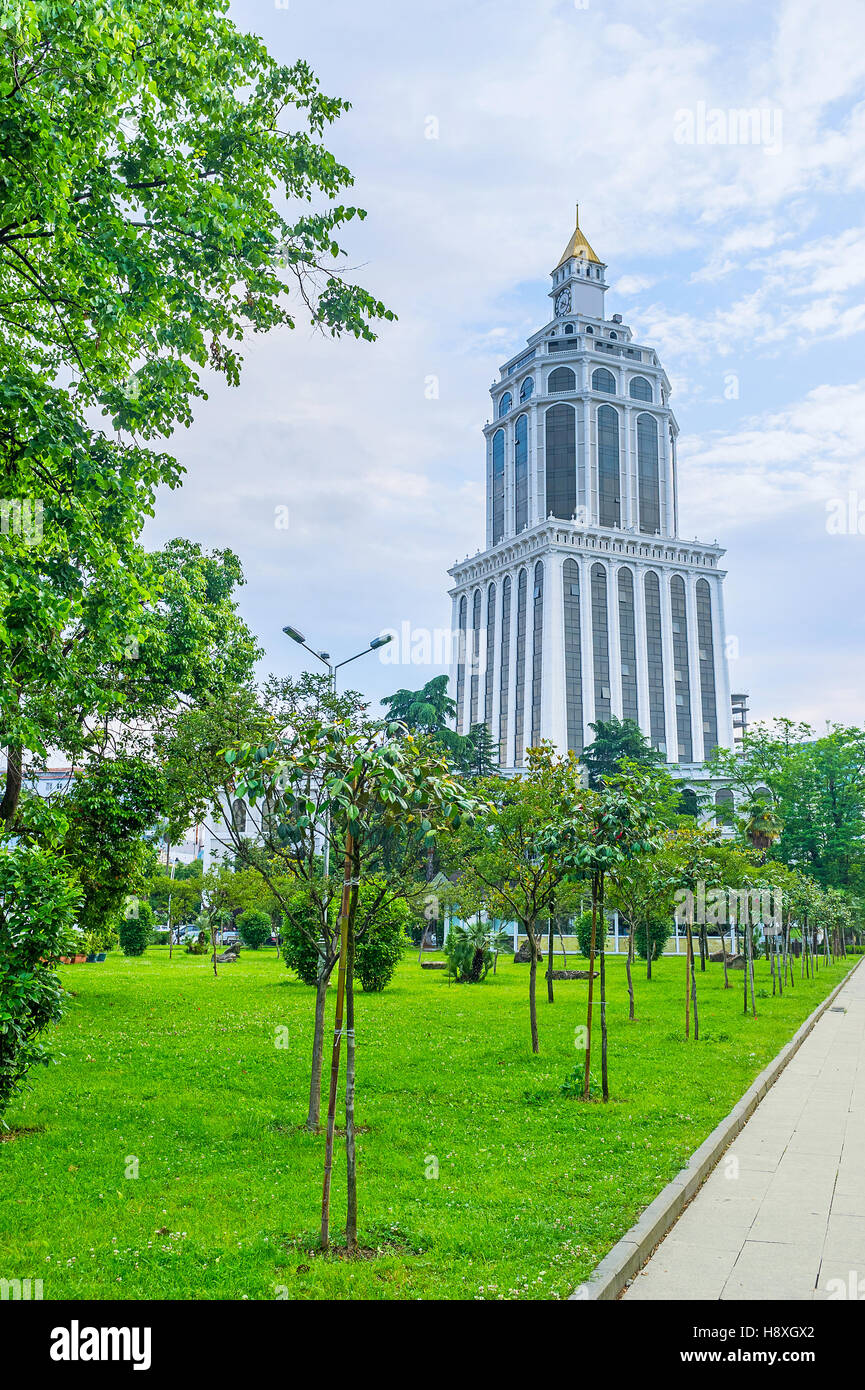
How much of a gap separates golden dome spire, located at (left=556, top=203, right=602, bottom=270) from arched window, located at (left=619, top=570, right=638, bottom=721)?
3993 cm

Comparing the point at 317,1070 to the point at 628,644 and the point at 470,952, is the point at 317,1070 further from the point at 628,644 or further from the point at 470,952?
the point at 628,644

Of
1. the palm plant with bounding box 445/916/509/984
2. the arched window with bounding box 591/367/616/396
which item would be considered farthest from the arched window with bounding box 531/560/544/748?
the palm plant with bounding box 445/916/509/984

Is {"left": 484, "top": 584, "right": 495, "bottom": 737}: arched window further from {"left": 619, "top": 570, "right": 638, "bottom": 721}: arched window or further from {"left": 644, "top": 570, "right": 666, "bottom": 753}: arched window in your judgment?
{"left": 644, "top": 570, "right": 666, "bottom": 753}: arched window

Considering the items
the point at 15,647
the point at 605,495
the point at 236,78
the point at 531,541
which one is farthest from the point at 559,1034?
the point at 605,495

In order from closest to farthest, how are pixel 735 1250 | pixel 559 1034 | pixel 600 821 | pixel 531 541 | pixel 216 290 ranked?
1. pixel 735 1250
2. pixel 216 290
3. pixel 600 821
4. pixel 559 1034
5. pixel 531 541

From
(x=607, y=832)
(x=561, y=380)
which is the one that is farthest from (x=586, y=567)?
(x=607, y=832)

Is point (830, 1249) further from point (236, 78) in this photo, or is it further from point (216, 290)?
point (236, 78)

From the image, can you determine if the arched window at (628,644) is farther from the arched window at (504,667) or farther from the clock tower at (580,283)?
the clock tower at (580,283)

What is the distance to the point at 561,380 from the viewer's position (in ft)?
331

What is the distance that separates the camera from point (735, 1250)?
6223 millimetres

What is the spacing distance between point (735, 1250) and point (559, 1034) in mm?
10854

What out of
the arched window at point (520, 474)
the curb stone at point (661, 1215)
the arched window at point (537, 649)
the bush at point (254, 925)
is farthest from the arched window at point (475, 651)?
the curb stone at point (661, 1215)

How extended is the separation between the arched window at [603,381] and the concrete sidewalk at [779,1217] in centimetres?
9802

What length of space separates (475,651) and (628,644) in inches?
695
